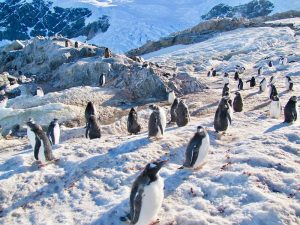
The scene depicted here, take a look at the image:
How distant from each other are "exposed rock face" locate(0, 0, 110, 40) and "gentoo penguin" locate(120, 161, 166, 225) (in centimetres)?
11415

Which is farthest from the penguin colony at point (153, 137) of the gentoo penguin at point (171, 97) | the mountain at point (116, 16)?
the mountain at point (116, 16)

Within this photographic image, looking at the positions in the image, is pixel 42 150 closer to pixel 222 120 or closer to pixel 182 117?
pixel 222 120

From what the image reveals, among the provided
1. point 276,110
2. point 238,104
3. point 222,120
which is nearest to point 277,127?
point 222,120

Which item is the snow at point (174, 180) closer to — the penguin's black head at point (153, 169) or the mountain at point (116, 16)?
the penguin's black head at point (153, 169)

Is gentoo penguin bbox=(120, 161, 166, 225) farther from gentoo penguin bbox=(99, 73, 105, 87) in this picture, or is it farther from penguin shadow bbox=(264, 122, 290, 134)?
gentoo penguin bbox=(99, 73, 105, 87)

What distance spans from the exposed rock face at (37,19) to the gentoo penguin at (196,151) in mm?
111969

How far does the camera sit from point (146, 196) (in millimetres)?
7227

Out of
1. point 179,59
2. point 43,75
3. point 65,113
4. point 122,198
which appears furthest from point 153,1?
point 122,198

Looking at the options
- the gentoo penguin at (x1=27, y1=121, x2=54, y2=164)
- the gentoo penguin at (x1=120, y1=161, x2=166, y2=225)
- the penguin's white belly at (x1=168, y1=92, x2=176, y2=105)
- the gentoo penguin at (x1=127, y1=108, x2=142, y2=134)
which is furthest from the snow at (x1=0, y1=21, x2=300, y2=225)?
the penguin's white belly at (x1=168, y1=92, x2=176, y2=105)

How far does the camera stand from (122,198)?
8.60 meters

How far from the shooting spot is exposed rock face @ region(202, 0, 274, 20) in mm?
108500

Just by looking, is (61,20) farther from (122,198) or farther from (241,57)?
(122,198)

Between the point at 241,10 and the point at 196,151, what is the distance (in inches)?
4314

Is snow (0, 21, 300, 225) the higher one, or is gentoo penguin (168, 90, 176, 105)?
gentoo penguin (168, 90, 176, 105)
